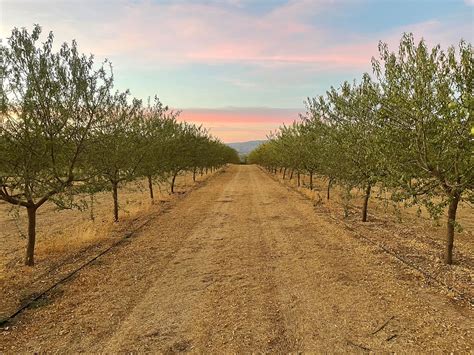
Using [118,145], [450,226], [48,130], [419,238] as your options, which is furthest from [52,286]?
[419,238]

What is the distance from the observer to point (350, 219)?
18625 mm

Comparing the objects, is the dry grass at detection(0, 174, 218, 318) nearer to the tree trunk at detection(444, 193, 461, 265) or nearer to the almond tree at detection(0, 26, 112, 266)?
the almond tree at detection(0, 26, 112, 266)

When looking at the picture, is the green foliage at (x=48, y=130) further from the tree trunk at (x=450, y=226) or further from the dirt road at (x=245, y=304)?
the tree trunk at (x=450, y=226)

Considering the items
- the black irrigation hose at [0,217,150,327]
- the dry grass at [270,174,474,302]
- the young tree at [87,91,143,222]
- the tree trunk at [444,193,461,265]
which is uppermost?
the young tree at [87,91,143,222]

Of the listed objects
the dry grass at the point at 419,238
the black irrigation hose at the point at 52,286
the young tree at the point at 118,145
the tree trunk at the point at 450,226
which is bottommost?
the black irrigation hose at the point at 52,286

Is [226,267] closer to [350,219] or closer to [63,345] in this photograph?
[63,345]

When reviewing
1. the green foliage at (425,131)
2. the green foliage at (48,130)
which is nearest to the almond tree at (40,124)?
the green foliage at (48,130)

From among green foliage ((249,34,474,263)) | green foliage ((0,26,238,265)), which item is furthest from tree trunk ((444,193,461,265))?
green foliage ((0,26,238,265))

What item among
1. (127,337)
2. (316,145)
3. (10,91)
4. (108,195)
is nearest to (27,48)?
(10,91)

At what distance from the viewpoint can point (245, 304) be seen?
8.30 metres

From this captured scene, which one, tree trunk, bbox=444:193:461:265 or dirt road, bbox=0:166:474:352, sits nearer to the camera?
dirt road, bbox=0:166:474:352

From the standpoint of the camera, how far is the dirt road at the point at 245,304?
265 inches

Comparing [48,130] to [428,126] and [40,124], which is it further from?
[428,126]

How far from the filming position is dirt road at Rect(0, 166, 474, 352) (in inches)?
265
